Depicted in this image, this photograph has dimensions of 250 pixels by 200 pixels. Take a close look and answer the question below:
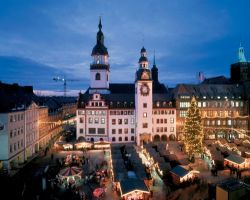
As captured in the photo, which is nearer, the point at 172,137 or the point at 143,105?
the point at 143,105

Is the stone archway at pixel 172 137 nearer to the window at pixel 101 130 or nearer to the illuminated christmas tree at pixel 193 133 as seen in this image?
the window at pixel 101 130

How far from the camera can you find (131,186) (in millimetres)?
30531

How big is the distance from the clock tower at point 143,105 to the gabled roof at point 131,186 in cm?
3436

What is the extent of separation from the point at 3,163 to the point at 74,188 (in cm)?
1460

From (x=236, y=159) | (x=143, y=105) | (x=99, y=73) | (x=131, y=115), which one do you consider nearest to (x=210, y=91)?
(x=143, y=105)

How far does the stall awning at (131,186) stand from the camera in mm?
29859

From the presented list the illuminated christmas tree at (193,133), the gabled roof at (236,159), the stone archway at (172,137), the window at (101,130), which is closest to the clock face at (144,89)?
the stone archway at (172,137)

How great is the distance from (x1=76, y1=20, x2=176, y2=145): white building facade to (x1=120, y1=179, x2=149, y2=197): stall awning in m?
34.3

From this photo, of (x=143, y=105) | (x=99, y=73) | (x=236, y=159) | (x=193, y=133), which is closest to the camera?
(x=236, y=159)

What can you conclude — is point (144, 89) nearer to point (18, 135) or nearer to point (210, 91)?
point (210, 91)

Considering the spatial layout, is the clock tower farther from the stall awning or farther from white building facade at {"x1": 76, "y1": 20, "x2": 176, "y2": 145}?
the stall awning

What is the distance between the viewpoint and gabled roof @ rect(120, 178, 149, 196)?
29969mm

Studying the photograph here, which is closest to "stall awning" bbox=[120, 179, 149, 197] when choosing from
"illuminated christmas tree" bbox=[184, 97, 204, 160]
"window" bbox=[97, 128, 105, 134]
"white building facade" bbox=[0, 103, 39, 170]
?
"illuminated christmas tree" bbox=[184, 97, 204, 160]

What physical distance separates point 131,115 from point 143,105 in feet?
14.4
